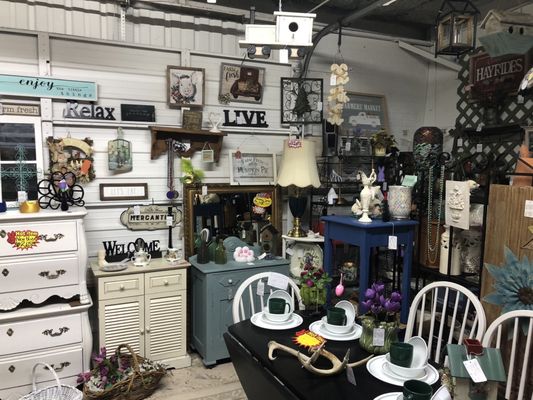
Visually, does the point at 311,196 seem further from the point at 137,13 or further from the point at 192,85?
the point at 137,13

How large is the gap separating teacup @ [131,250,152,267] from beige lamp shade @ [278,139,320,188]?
1.19 meters

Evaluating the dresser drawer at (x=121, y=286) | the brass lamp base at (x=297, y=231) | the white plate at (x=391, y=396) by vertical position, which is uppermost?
the brass lamp base at (x=297, y=231)

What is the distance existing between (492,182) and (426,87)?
249 cm

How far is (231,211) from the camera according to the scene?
11.4 feet

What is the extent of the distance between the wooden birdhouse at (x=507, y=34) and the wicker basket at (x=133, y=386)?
2.93m

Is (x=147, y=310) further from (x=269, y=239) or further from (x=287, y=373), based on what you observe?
(x=287, y=373)

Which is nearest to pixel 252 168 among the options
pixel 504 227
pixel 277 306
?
pixel 277 306

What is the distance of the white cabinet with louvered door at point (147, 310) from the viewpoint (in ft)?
9.30

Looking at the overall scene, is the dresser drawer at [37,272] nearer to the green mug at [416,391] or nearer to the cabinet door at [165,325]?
the cabinet door at [165,325]

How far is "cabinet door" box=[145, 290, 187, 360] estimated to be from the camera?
298cm

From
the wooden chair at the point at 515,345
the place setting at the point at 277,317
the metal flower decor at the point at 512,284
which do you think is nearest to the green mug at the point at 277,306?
the place setting at the point at 277,317

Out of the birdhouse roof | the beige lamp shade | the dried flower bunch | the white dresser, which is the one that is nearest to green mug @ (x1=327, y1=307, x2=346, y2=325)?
the beige lamp shade

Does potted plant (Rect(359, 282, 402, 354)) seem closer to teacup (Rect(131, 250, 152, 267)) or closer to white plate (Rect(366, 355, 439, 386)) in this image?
white plate (Rect(366, 355, 439, 386))

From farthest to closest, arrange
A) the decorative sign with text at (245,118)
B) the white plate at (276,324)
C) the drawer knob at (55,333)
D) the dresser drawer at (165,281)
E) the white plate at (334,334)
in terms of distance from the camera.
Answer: the decorative sign with text at (245,118) → the dresser drawer at (165,281) → the drawer knob at (55,333) → the white plate at (276,324) → the white plate at (334,334)
